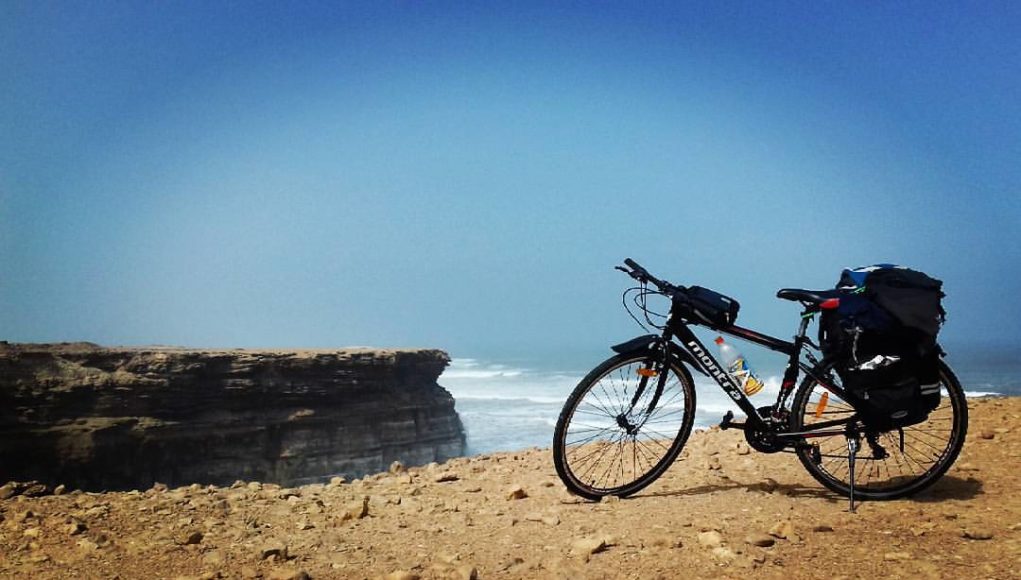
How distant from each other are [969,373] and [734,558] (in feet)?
247

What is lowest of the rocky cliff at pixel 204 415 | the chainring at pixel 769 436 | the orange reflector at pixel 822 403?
the rocky cliff at pixel 204 415

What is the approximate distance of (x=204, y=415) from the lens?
3325 centimetres

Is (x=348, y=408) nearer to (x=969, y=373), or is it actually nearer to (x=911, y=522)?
(x=911, y=522)

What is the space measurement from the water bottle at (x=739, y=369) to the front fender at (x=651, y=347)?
0.22 m

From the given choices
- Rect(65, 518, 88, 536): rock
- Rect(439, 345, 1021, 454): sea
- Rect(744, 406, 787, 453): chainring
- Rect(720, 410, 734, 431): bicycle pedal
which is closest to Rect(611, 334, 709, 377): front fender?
Rect(720, 410, 734, 431): bicycle pedal

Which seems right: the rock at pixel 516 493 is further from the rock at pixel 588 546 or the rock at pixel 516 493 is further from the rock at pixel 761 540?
the rock at pixel 761 540

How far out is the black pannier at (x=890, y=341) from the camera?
454 centimetres

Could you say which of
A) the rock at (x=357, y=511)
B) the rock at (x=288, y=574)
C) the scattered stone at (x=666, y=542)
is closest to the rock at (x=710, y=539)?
the scattered stone at (x=666, y=542)

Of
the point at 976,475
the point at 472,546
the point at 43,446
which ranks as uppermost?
the point at 976,475

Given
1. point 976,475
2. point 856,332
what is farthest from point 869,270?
point 976,475

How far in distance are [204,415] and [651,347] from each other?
3356cm

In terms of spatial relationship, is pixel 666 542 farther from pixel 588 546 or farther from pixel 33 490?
pixel 33 490

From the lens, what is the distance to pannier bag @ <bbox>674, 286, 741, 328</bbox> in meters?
4.81

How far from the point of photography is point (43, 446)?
2948cm
